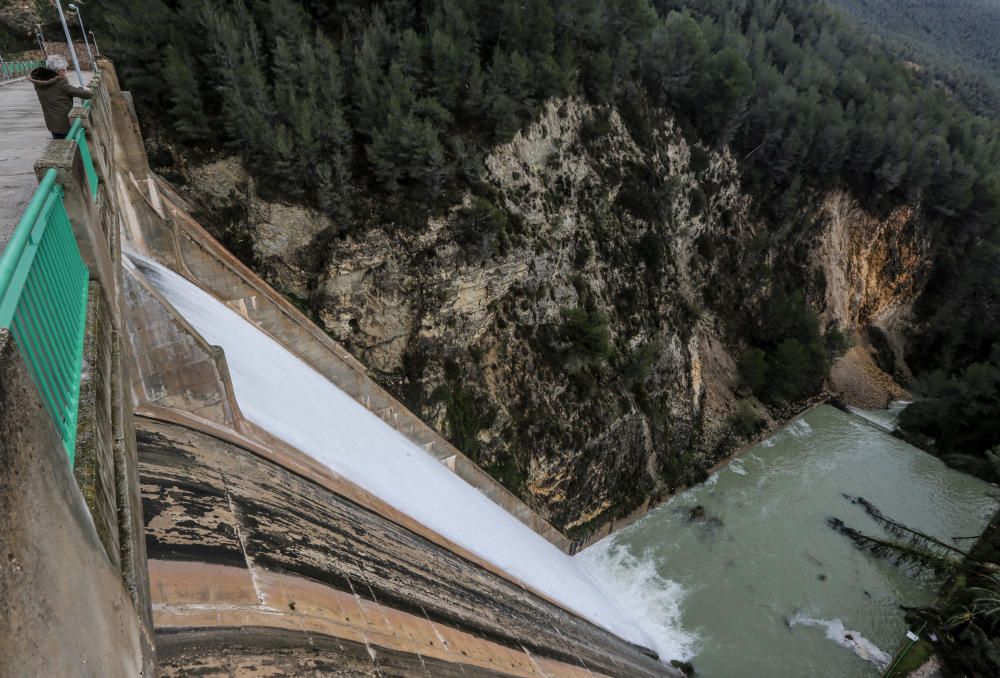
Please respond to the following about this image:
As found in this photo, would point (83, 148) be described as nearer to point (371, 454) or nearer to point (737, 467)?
point (371, 454)

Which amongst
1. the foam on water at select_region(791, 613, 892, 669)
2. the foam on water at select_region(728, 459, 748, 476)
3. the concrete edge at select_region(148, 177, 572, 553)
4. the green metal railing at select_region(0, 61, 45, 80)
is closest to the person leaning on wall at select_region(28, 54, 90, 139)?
the concrete edge at select_region(148, 177, 572, 553)

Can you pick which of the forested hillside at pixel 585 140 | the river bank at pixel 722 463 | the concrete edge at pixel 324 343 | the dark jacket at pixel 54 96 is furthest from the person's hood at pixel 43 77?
the river bank at pixel 722 463

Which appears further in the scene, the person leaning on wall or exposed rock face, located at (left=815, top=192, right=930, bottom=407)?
exposed rock face, located at (left=815, top=192, right=930, bottom=407)

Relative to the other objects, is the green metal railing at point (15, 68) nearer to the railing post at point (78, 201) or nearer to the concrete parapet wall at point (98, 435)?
the railing post at point (78, 201)

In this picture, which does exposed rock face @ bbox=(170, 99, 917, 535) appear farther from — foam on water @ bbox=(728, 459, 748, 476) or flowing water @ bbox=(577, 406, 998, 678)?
flowing water @ bbox=(577, 406, 998, 678)

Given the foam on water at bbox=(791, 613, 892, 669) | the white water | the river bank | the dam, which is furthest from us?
the river bank

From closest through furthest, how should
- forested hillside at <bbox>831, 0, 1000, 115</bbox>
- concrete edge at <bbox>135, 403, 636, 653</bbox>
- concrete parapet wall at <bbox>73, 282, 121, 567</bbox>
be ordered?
concrete parapet wall at <bbox>73, 282, 121, 567</bbox> → concrete edge at <bbox>135, 403, 636, 653</bbox> → forested hillside at <bbox>831, 0, 1000, 115</bbox>

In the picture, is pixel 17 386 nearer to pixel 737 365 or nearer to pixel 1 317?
pixel 1 317
